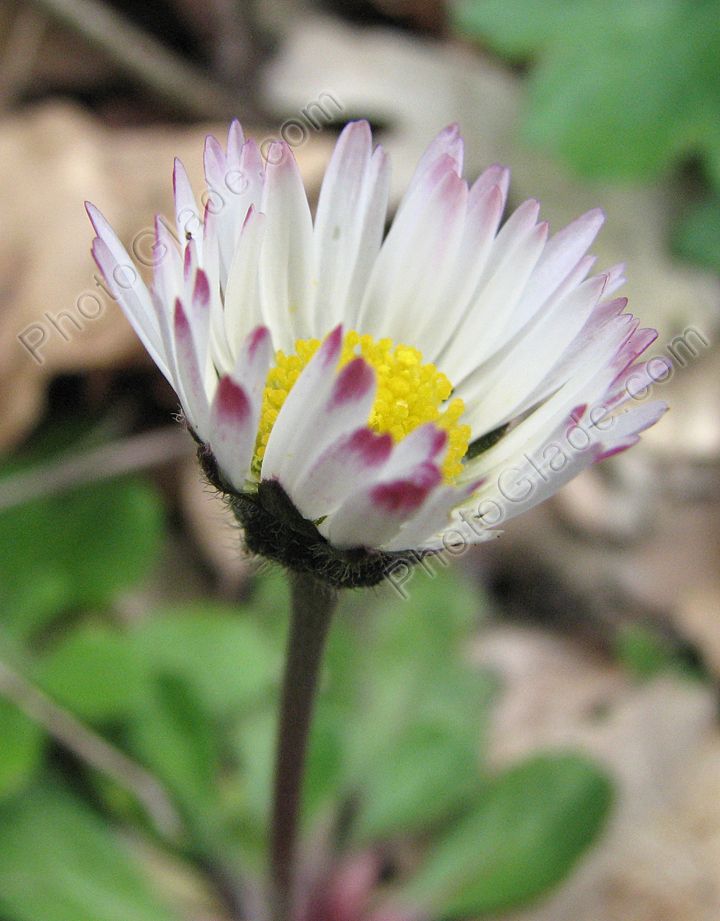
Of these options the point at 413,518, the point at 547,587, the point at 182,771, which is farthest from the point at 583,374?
the point at 547,587

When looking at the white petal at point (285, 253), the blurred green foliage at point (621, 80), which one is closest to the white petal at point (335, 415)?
the white petal at point (285, 253)

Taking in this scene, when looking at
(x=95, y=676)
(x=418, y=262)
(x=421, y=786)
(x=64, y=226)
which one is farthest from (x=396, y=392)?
(x=64, y=226)

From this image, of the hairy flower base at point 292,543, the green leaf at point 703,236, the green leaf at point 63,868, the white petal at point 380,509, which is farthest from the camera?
the green leaf at point 703,236

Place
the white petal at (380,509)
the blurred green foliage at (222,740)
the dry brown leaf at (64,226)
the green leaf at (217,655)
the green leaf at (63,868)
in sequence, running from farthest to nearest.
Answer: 1. the dry brown leaf at (64,226)
2. the green leaf at (217,655)
3. the blurred green foliage at (222,740)
4. the green leaf at (63,868)
5. the white petal at (380,509)

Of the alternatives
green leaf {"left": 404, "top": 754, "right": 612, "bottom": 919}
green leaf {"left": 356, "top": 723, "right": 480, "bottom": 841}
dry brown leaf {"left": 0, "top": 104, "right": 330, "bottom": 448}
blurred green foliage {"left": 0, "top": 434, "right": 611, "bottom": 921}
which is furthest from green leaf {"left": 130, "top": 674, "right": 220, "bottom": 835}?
dry brown leaf {"left": 0, "top": 104, "right": 330, "bottom": 448}

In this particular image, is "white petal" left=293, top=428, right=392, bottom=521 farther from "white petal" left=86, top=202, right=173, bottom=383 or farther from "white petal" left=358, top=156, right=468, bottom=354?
"white petal" left=358, top=156, right=468, bottom=354

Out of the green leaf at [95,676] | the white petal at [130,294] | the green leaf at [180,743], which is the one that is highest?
the white petal at [130,294]

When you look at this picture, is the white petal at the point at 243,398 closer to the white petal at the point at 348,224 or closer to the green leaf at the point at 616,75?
the white petal at the point at 348,224
